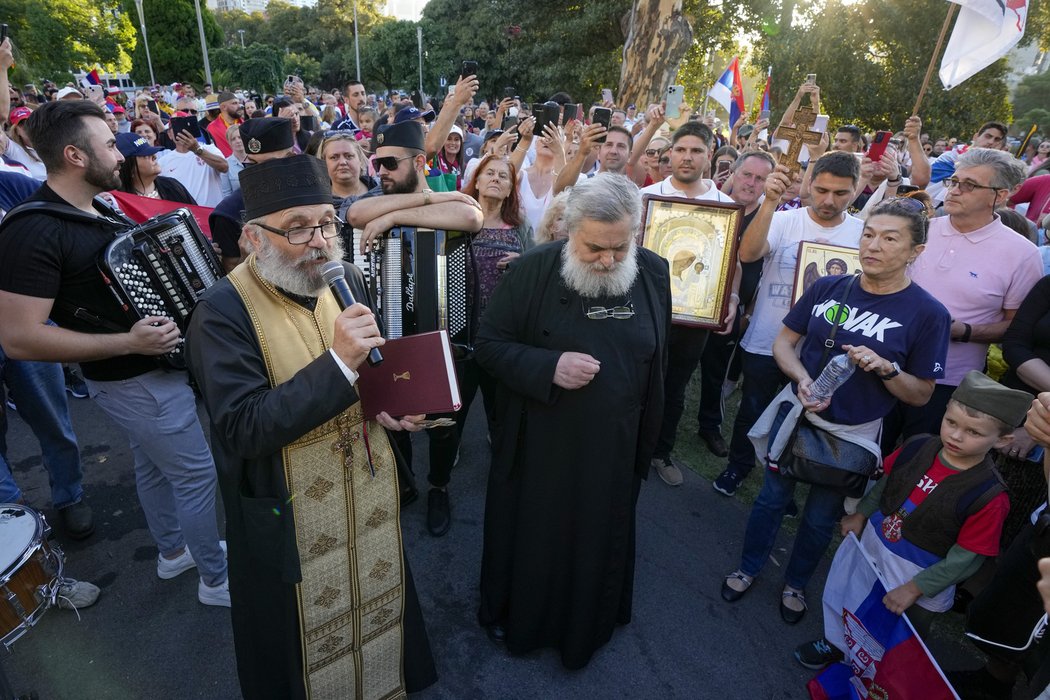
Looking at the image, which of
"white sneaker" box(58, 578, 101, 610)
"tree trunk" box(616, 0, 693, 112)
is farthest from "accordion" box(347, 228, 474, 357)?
"tree trunk" box(616, 0, 693, 112)

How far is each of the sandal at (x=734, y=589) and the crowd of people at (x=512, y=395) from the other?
0.03m

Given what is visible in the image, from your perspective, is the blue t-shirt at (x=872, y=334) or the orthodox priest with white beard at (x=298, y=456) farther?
the blue t-shirt at (x=872, y=334)

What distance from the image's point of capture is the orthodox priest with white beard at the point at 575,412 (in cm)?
257

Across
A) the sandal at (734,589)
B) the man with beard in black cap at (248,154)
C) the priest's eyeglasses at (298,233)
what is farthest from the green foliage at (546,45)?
the priest's eyeglasses at (298,233)

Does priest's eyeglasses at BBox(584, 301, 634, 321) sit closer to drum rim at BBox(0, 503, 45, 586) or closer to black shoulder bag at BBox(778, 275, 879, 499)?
black shoulder bag at BBox(778, 275, 879, 499)

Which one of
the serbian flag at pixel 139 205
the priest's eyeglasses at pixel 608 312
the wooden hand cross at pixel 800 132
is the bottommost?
the priest's eyeglasses at pixel 608 312

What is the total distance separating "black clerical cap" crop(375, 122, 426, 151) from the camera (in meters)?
3.53

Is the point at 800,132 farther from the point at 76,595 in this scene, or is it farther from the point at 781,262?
the point at 76,595

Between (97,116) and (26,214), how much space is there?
0.64m

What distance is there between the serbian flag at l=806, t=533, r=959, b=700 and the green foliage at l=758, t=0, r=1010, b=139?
67.2 ft

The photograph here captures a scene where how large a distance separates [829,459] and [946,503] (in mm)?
529

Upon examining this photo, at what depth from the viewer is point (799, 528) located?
3.43 meters

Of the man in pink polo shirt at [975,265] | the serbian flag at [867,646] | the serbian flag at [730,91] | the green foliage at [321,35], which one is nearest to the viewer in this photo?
the serbian flag at [867,646]

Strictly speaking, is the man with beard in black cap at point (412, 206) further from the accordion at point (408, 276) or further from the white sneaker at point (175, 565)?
the white sneaker at point (175, 565)
